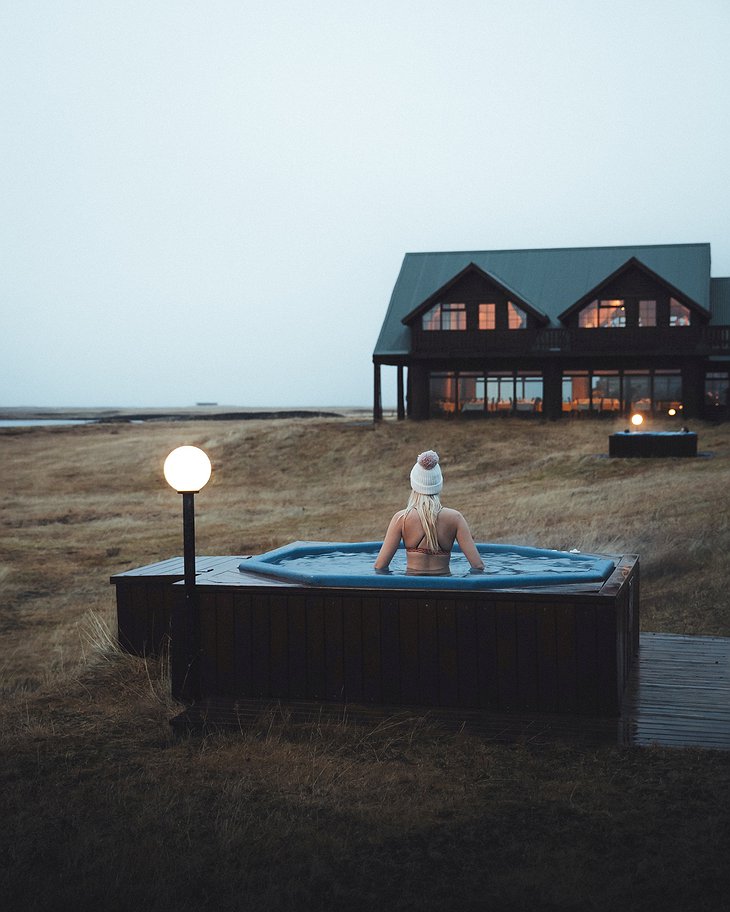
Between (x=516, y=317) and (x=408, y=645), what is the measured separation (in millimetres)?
33446

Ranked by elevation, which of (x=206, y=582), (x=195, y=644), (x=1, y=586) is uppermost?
(x=206, y=582)

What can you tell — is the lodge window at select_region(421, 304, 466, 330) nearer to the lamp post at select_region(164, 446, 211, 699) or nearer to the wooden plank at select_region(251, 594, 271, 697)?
the lamp post at select_region(164, 446, 211, 699)

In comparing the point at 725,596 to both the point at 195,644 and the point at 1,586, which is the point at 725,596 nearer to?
the point at 195,644

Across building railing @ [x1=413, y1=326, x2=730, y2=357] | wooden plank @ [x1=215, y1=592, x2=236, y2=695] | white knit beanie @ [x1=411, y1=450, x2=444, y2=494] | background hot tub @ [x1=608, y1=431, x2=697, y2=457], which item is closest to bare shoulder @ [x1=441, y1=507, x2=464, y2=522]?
white knit beanie @ [x1=411, y1=450, x2=444, y2=494]

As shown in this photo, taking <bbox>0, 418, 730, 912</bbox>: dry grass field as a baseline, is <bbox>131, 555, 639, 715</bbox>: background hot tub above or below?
above

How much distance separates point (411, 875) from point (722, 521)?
11.8 m

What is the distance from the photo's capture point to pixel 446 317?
3972 cm

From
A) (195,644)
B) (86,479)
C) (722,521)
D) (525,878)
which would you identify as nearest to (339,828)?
(525,878)

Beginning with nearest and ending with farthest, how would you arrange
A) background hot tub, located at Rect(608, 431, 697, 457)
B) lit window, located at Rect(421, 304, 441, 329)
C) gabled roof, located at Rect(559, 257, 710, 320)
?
1. background hot tub, located at Rect(608, 431, 697, 457)
2. gabled roof, located at Rect(559, 257, 710, 320)
3. lit window, located at Rect(421, 304, 441, 329)

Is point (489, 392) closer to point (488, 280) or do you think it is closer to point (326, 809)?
point (488, 280)

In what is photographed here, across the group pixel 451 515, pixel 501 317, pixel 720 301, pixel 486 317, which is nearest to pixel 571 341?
pixel 501 317

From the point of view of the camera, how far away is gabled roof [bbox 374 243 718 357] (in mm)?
40219

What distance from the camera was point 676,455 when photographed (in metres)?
26.3

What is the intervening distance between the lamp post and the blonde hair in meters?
1.88
